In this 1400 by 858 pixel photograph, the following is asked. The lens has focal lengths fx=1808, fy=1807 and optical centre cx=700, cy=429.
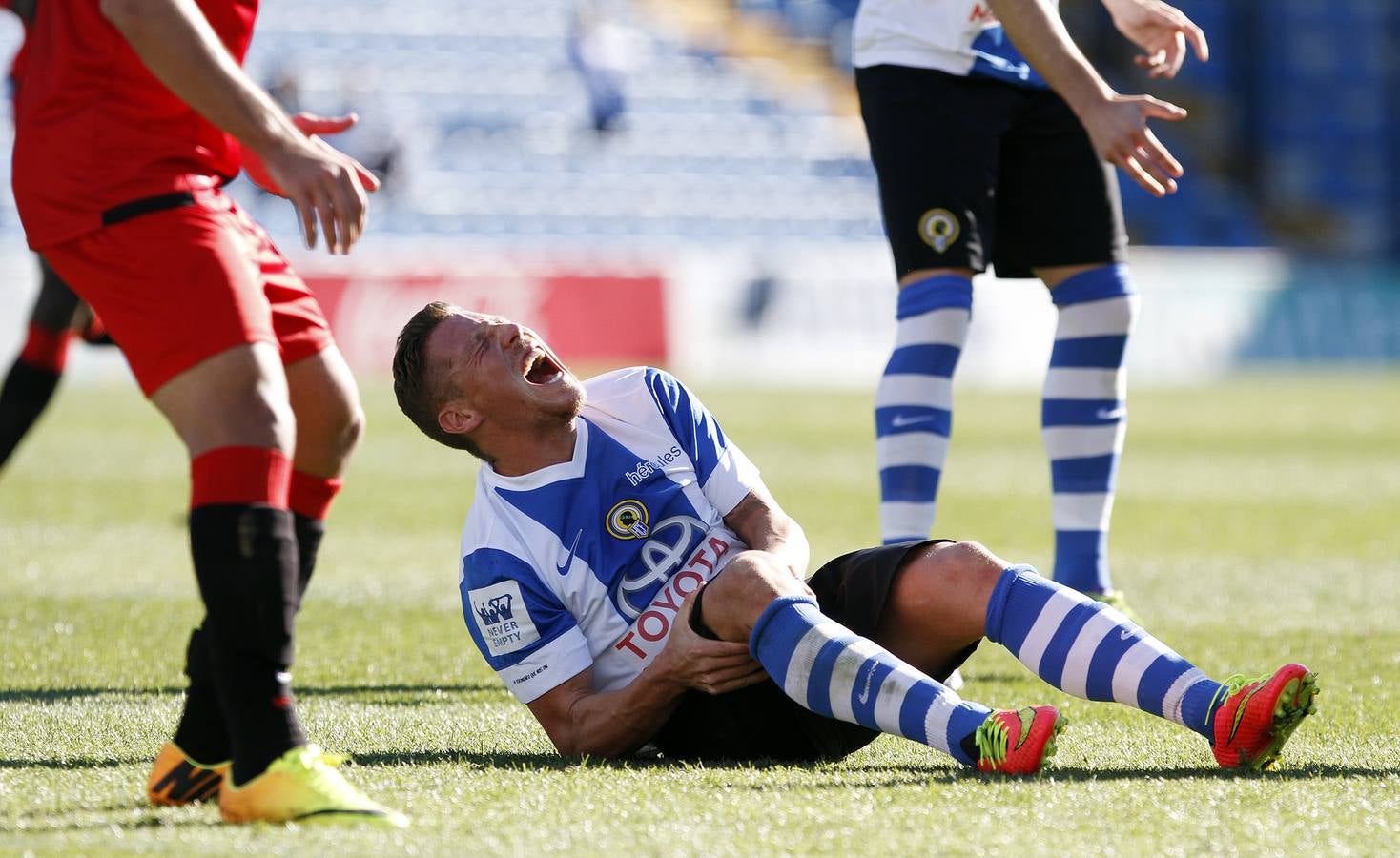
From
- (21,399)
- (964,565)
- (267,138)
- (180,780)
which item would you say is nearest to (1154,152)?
(964,565)

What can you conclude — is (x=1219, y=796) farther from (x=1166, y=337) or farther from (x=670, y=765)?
(x=1166, y=337)

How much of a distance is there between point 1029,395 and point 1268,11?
13.9m

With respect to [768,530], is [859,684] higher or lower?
lower

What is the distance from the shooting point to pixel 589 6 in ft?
78.2

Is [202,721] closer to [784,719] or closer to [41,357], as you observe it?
[784,719]

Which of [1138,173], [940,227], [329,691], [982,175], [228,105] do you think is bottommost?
[329,691]

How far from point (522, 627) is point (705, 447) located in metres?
0.49

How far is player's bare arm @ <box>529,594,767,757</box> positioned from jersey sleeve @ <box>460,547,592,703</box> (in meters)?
0.03

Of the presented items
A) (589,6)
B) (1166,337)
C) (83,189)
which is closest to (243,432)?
(83,189)

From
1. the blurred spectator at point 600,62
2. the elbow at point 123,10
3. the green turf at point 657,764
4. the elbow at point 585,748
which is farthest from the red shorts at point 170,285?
the blurred spectator at point 600,62

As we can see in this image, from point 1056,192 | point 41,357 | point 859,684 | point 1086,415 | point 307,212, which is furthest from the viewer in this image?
point 41,357

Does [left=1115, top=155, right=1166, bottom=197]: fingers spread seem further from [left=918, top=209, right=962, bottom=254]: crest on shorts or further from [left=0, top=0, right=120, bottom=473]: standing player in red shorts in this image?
[left=0, top=0, right=120, bottom=473]: standing player in red shorts

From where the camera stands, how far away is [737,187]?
23.5 meters

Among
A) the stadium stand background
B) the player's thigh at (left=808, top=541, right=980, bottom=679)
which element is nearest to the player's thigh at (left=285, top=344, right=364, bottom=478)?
the player's thigh at (left=808, top=541, right=980, bottom=679)
